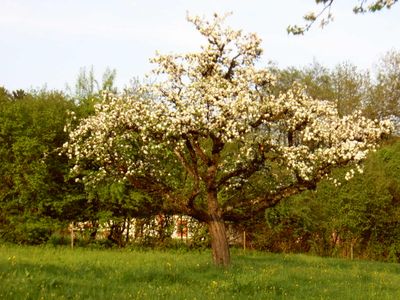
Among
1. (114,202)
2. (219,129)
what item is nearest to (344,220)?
(114,202)

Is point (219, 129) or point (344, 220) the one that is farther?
point (344, 220)

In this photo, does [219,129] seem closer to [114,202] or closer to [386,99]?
[114,202]

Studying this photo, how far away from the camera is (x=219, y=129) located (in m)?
17.5

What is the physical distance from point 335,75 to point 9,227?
3881 centimetres

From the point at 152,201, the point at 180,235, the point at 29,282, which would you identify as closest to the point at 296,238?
the point at 180,235

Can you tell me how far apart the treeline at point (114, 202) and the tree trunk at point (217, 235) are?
167 inches

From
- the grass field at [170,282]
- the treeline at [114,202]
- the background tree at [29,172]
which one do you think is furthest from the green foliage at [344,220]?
the grass field at [170,282]

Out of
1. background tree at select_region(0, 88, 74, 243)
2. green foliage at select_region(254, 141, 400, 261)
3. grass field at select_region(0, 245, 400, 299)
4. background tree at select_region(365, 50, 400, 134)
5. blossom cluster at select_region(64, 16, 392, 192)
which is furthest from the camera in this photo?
background tree at select_region(365, 50, 400, 134)

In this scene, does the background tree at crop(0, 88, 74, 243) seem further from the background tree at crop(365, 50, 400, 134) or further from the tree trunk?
the background tree at crop(365, 50, 400, 134)

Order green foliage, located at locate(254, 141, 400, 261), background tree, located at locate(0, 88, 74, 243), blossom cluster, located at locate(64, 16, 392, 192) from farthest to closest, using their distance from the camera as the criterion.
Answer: green foliage, located at locate(254, 141, 400, 261), background tree, located at locate(0, 88, 74, 243), blossom cluster, located at locate(64, 16, 392, 192)

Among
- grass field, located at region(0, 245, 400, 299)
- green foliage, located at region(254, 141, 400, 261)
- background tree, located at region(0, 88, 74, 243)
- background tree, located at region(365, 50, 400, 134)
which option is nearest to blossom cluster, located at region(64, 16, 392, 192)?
grass field, located at region(0, 245, 400, 299)

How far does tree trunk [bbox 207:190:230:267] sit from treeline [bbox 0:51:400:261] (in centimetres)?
425

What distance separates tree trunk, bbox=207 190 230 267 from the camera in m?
18.4

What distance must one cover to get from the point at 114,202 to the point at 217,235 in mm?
8983
